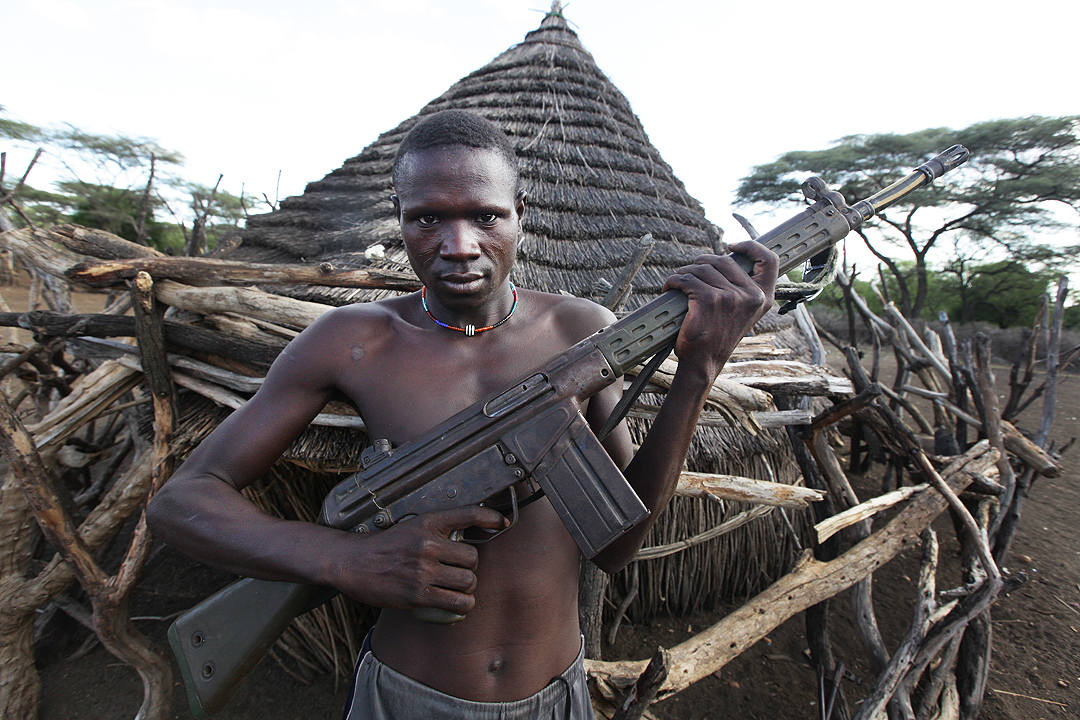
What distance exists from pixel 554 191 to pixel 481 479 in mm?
3126

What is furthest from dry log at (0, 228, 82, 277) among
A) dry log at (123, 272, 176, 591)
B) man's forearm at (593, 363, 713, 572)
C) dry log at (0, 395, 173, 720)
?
man's forearm at (593, 363, 713, 572)

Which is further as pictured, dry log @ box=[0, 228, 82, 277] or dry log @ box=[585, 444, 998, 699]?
dry log @ box=[0, 228, 82, 277]

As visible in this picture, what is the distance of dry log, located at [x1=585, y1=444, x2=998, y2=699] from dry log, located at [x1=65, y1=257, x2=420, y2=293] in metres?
1.76

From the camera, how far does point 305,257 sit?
3844 millimetres

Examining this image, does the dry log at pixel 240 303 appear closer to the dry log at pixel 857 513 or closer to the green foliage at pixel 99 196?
the dry log at pixel 857 513

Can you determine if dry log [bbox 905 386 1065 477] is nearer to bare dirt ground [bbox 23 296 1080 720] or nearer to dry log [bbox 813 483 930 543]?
bare dirt ground [bbox 23 296 1080 720]

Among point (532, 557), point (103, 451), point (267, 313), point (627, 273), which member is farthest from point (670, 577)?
point (103, 451)

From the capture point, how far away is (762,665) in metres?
3.16

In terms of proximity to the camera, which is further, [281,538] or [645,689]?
[645,689]

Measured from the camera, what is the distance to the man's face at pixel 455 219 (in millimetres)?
1242

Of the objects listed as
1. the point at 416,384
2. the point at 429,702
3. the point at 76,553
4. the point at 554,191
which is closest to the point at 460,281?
the point at 416,384

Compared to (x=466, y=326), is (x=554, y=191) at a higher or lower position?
higher

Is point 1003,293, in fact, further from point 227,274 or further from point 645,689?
point 227,274

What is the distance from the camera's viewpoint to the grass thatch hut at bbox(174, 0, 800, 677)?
3338 mm
